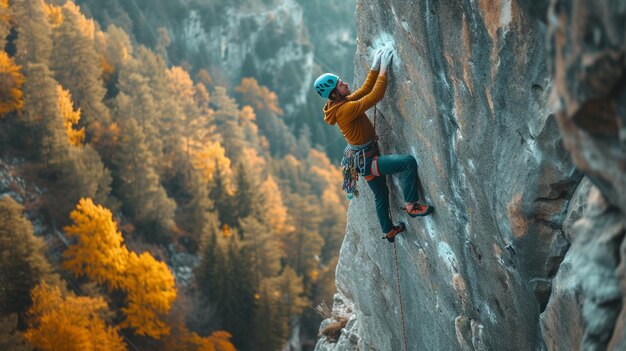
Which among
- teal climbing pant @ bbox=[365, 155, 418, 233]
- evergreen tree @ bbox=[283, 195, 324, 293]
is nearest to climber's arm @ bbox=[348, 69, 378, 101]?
teal climbing pant @ bbox=[365, 155, 418, 233]

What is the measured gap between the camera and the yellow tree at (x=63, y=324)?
2975cm

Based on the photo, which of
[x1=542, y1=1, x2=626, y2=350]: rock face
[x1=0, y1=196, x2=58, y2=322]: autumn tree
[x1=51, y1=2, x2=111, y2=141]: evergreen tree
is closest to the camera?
[x1=542, y1=1, x2=626, y2=350]: rock face

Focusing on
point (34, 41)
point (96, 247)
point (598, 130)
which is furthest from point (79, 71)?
point (598, 130)

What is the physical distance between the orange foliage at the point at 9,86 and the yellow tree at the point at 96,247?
9856mm

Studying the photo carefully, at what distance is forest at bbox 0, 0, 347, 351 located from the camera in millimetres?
31797

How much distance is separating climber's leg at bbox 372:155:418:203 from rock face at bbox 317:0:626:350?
5.0 inches

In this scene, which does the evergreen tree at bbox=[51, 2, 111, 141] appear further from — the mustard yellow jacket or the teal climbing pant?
the teal climbing pant

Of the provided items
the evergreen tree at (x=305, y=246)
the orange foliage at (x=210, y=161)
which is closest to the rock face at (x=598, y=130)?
the evergreen tree at (x=305, y=246)

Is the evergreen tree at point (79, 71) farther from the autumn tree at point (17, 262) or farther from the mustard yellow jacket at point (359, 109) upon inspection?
the mustard yellow jacket at point (359, 109)

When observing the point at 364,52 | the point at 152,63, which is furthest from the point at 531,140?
the point at 152,63

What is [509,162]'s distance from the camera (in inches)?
251

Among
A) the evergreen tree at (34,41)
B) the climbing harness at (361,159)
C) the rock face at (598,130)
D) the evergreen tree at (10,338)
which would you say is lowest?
the rock face at (598,130)

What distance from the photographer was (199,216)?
46875 millimetres

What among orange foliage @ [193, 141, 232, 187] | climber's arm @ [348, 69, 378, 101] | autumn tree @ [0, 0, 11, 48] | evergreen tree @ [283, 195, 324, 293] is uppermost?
autumn tree @ [0, 0, 11, 48]
